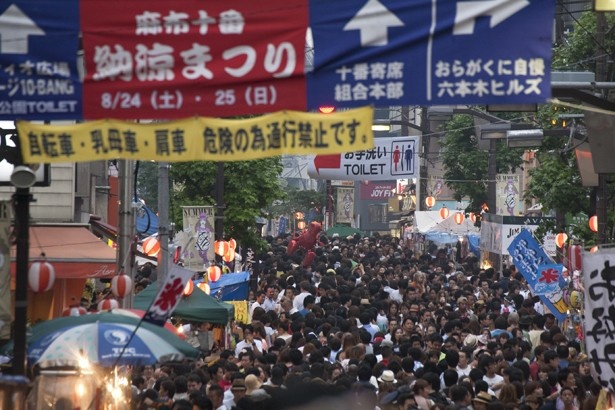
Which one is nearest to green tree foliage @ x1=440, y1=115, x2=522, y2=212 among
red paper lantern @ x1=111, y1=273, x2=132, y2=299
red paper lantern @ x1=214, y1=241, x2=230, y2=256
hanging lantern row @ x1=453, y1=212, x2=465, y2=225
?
hanging lantern row @ x1=453, y1=212, x2=465, y2=225

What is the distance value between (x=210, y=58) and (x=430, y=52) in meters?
1.61

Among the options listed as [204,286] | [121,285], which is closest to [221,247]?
[204,286]

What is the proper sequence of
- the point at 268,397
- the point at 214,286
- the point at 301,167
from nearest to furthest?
1. the point at 268,397
2. the point at 214,286
3. the point at 301,167

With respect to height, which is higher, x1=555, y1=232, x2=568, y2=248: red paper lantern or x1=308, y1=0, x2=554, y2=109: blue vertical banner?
x1=308, y1=0, x2=554, y2=109: blue vertical banner

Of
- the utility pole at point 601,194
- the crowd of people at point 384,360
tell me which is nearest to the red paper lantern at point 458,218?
the crowd of people at point 384,360

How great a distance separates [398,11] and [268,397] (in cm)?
508

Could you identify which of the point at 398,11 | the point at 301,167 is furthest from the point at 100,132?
the point at 301,167

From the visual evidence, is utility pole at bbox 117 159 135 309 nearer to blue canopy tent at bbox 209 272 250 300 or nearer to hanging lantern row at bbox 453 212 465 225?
blue canopy tent at bbox 209 272 250 300

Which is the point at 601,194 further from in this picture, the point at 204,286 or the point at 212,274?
the point at 212,274

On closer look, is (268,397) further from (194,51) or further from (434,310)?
(434,310)

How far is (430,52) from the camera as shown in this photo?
934cm

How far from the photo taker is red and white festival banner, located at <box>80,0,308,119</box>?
9.40 m

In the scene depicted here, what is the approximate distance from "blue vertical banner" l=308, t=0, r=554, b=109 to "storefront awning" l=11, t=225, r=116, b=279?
9.61m

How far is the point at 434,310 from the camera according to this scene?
25188mm
